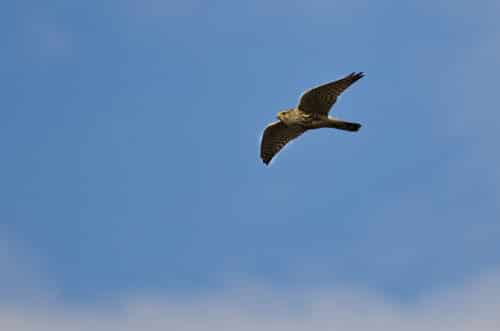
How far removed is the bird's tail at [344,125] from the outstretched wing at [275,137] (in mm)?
2417

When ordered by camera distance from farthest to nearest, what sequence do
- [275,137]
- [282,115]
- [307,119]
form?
[275,137] → [282,115] → [307,119]

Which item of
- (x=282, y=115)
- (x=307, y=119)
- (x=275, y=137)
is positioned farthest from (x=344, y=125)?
(x=275, y=137)

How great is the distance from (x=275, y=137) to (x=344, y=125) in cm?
438

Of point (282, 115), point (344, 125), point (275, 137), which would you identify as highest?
point (275, 137)

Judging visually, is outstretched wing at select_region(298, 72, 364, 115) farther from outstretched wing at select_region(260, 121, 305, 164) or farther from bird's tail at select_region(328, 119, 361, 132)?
outstretched wing at select_region(260, 121, 305, 164)

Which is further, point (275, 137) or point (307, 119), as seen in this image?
point (275, 137)

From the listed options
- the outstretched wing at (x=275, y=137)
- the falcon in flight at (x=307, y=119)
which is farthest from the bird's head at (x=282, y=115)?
the outstretched wing at (x=275, y=137)

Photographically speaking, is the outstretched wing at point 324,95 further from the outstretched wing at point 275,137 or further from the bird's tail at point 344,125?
the outstretched wing at point 275,137

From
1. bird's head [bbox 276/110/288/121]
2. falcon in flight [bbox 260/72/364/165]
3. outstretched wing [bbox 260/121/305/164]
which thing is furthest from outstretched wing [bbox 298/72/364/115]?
outstretched wing [bbox 260/121/305/164]

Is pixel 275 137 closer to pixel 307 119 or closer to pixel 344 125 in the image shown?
pixel 307 119

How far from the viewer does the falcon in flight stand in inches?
1524

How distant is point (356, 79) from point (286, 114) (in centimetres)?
407

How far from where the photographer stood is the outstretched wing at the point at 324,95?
3834cm

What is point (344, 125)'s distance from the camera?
131ft
